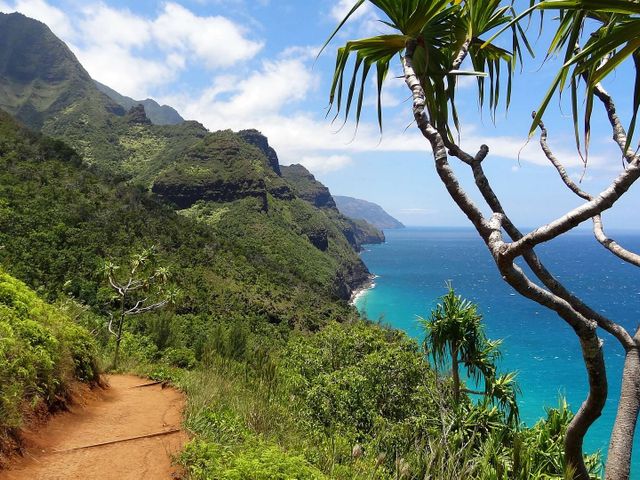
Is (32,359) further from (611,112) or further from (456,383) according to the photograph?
(456,383)

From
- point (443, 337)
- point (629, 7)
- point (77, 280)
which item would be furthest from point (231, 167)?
point (629, 7)

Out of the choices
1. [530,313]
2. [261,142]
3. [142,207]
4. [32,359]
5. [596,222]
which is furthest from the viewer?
[261,142]

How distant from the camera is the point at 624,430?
2363mm

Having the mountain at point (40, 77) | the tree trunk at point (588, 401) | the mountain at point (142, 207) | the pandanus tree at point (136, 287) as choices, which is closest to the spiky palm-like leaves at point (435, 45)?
the tree trunk at point (588, 401)

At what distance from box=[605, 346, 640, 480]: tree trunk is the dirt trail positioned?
11.0 ft

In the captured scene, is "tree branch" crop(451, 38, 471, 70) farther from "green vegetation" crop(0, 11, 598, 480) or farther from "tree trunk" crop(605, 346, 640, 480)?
"green vegetation" crop(0, 11, 598, 480)

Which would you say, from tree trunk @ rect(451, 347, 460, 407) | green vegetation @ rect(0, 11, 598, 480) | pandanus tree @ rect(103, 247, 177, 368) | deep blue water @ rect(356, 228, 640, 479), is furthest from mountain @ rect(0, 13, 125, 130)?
tree trunk @ rect(451, 347, 460, 407)

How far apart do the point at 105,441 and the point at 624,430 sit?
15.5 feet

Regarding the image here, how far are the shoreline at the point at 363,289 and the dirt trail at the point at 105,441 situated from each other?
83.9 metres

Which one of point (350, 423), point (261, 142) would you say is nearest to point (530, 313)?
point (350, 423)

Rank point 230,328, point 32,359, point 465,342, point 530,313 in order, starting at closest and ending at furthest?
point 32,359
point 465,342
point 230,328
point 530,313

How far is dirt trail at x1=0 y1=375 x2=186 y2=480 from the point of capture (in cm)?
386

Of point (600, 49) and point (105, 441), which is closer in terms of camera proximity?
point (600, 49)

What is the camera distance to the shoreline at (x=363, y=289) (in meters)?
94.5
